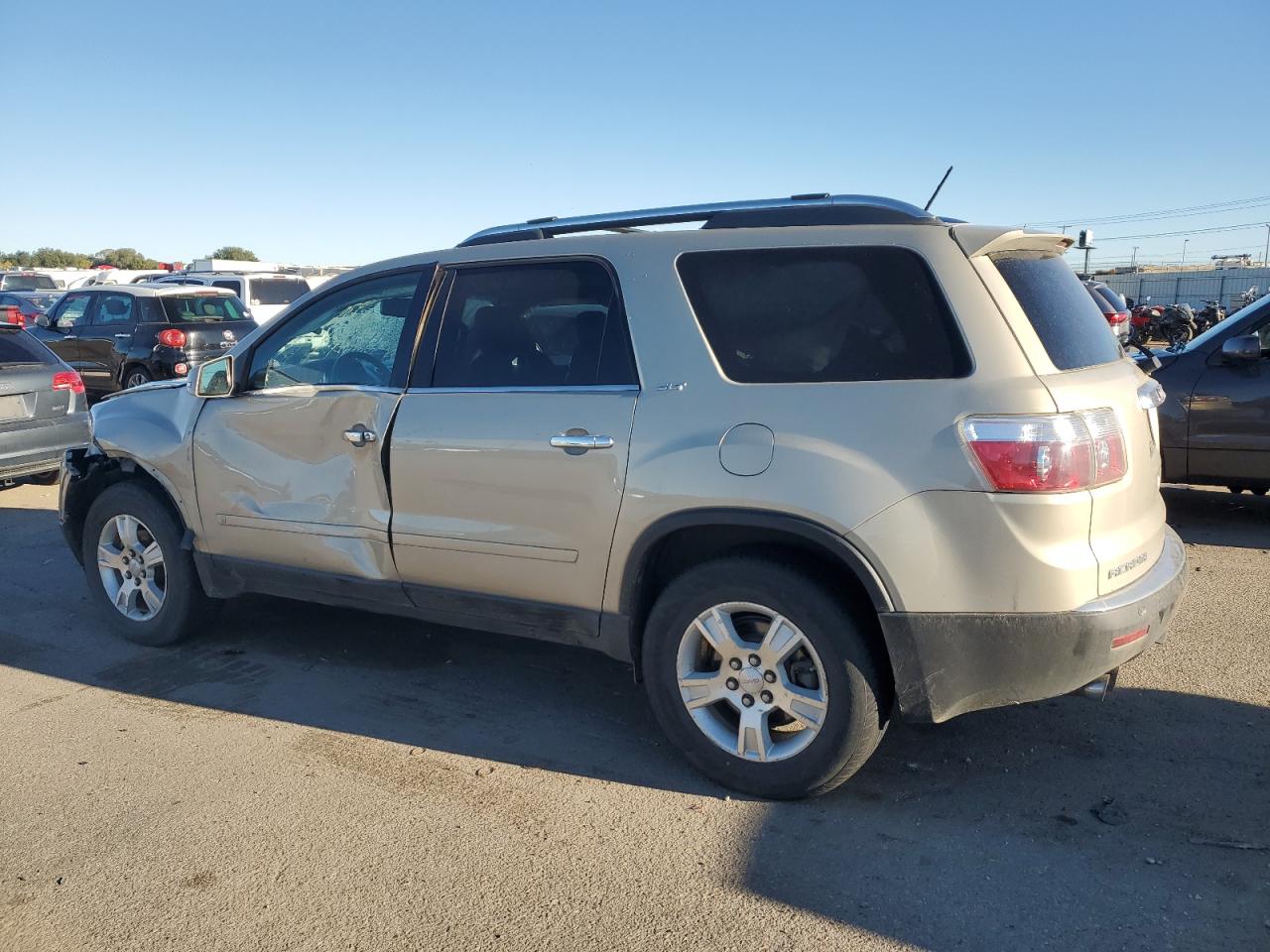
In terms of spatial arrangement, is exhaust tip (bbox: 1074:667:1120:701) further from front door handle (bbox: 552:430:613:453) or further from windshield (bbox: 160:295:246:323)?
windshield (bbox: 160:295:246:323)

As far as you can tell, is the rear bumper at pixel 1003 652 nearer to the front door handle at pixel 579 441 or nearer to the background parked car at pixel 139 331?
the front door handle at pixel 579 441

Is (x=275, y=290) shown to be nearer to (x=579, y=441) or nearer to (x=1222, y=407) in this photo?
(x=1222, y=407)

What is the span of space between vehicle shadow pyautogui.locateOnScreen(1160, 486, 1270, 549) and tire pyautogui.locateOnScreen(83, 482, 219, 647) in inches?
243

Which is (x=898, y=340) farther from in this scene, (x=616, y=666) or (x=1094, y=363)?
(x=616, y=666)

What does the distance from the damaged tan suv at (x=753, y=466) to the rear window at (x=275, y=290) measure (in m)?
14.1

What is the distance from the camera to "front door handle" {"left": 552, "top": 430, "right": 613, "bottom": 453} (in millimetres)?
3729

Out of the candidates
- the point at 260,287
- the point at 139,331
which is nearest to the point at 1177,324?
the point at 260,287

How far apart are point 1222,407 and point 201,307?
12594 millimetres

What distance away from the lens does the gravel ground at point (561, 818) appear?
295 cm

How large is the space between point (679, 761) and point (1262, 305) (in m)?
5.82

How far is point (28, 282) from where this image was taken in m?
31.3

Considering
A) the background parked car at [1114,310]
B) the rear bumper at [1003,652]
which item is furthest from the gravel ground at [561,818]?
the background parked car at [1114,310]

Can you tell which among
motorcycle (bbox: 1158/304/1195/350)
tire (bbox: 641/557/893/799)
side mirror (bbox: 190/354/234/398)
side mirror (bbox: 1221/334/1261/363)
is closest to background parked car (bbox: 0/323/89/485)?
side mirror (bbox: 190/354/234/398)

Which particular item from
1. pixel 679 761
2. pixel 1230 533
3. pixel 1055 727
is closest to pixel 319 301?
pixel 679 761
